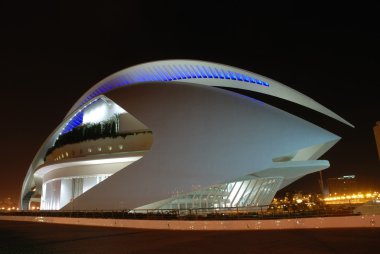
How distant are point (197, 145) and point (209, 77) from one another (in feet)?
24.3

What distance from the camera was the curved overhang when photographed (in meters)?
22.1

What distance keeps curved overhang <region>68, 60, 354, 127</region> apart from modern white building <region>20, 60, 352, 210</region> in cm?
8

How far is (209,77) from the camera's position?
25031 millimetres

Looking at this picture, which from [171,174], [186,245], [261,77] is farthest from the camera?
[261,77]

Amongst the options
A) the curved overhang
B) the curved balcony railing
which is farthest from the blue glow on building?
the curved balcony railing

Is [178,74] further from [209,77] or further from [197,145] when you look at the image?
[197,145]

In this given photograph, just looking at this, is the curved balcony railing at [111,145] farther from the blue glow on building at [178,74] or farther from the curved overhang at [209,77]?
the curved overhang at [209,77]

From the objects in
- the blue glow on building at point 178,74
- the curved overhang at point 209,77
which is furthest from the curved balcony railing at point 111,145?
the curved overhang at point 209,77

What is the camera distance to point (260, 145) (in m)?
18.8

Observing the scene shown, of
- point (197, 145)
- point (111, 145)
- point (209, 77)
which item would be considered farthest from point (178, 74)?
point (197, 145)

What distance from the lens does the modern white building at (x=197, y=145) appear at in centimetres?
1888

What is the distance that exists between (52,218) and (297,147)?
16437 millimetres

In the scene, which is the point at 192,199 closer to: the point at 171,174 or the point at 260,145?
the point at 171,174

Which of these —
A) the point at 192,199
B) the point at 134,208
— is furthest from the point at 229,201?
the point at 134,208
